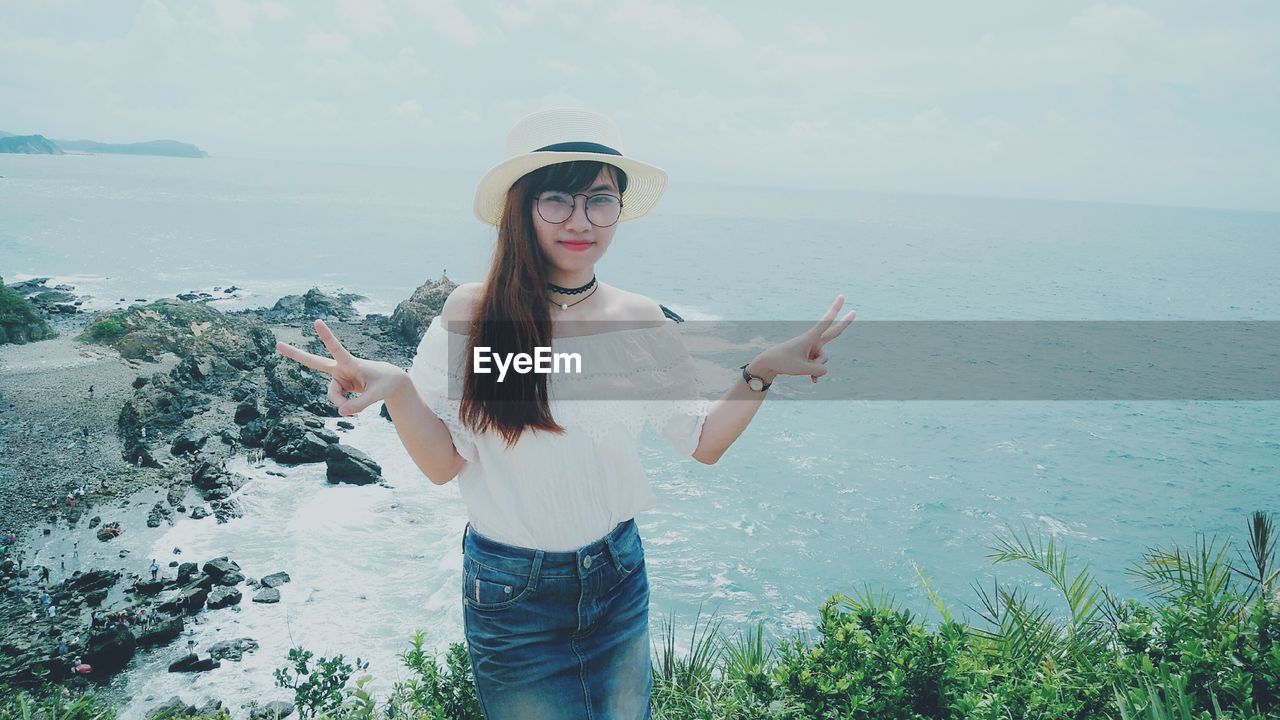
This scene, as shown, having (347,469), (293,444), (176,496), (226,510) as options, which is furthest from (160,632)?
(293,444)

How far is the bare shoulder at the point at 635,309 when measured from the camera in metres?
2.32

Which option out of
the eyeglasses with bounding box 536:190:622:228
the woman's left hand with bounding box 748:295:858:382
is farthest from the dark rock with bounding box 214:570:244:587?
the woman's left hand with bounding box 748:295:858:382

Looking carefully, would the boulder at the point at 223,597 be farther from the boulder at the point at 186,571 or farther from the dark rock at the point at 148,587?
the dark rock at the point at 148,587

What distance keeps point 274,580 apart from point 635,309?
14.9m

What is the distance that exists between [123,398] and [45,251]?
161 ft

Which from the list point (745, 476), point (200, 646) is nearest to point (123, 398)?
point (200, 646)

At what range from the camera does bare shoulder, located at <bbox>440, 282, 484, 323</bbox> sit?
7.00 ft

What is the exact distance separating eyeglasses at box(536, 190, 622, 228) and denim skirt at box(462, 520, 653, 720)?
93 centimetres

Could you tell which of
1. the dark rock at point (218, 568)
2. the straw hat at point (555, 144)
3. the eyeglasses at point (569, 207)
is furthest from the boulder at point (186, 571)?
the eyeglasses at point (569, 207)

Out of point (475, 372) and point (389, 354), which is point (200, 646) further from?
Result: point (389, 354)

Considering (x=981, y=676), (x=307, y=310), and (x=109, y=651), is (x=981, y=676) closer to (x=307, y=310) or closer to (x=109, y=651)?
(x=109, y=651)

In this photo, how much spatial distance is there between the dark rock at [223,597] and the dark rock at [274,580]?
1.87ft

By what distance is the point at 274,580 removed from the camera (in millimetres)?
14508

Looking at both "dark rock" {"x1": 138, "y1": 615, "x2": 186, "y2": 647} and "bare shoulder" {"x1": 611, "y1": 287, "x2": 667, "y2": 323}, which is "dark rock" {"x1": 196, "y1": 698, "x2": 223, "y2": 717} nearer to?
"dark rock" {"x1": 138, "y1": 615, "x2": 186, "y2": 647}
